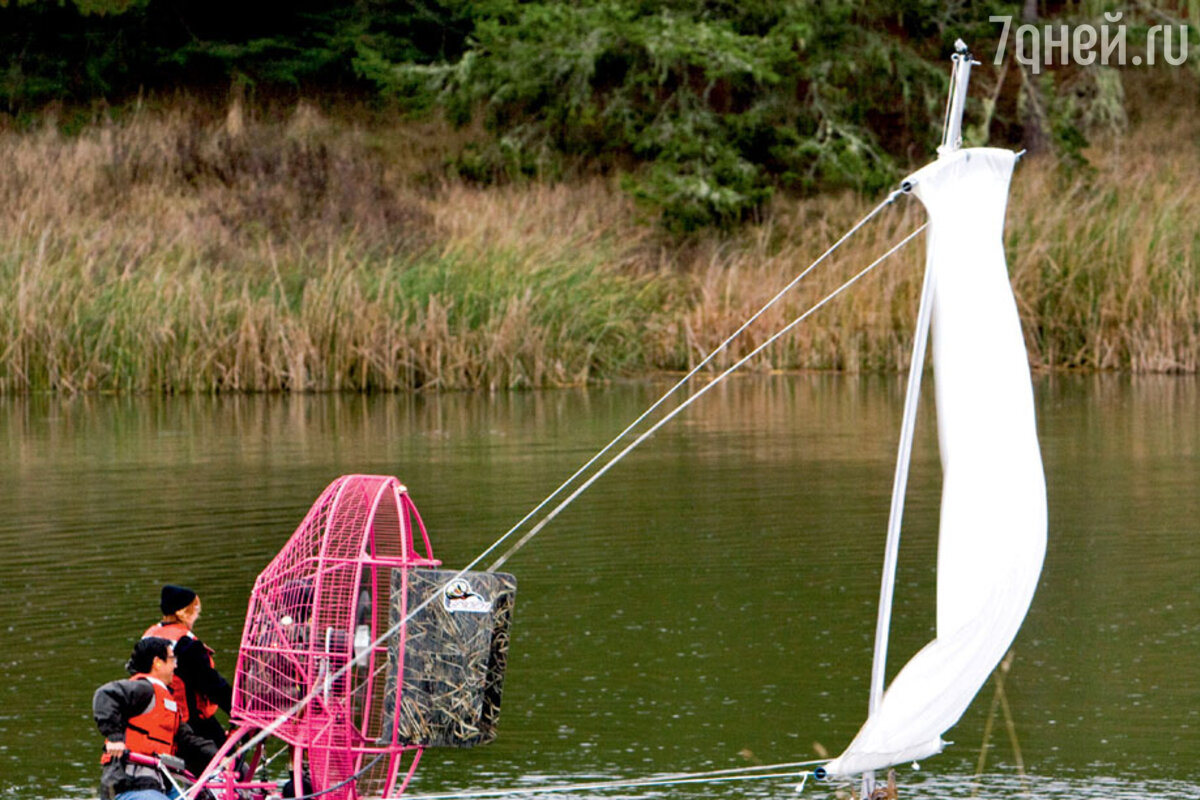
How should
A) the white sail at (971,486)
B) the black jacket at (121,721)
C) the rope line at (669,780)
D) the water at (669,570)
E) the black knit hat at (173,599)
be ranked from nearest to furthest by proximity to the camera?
the white sail at (971,486) < the black jacket at (121,721) < the black knit hat at (173,599) < the rope line at (669,780) < the water at (669,570)

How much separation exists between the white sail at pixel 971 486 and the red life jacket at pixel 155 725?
228 centimetres

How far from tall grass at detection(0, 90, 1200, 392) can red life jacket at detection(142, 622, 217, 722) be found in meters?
20.2

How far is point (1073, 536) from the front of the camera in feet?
49.4

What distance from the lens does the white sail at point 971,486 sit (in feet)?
20.9

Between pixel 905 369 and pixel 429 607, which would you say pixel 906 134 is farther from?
pixel 429 607

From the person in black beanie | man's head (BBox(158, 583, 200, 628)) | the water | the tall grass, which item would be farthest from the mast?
the tall grass

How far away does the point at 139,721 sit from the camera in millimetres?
7156

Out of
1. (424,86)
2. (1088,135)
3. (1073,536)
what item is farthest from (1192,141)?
(1073,536)

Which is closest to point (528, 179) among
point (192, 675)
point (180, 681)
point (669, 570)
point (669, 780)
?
point (669, 570)

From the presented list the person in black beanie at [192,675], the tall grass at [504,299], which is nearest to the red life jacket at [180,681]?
the person in black beanie at [192,675]

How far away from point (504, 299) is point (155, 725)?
69.3ft

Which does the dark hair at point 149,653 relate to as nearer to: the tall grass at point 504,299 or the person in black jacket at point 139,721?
the person in black jacket at point 139,721

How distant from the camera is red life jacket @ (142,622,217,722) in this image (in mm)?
7375

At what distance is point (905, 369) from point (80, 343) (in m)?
11.0
